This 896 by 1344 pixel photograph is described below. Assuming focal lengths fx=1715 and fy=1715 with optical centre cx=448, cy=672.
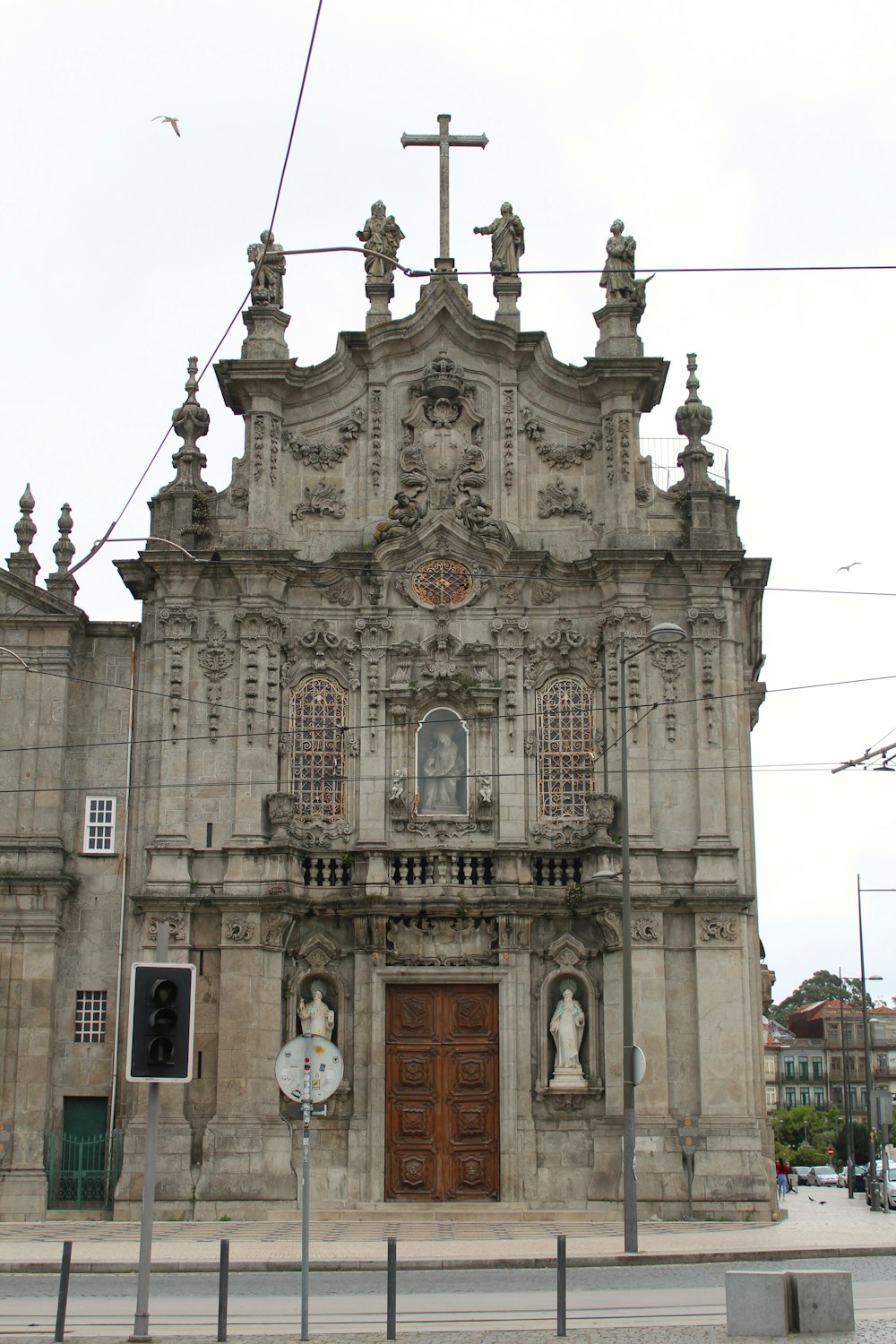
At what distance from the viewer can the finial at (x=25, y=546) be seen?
3397cm

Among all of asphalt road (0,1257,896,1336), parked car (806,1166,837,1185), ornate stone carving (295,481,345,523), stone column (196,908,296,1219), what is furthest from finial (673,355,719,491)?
parked car (806,1166,837,1185)

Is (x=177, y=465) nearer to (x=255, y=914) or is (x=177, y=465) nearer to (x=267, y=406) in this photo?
(x=267, y=406)

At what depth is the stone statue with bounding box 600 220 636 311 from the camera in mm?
35000

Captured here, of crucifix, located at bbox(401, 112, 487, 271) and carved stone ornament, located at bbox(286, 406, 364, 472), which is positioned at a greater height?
crucifix, located at bbox(401, 112, 487, 271)

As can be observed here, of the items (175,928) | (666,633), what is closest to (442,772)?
(175,928)

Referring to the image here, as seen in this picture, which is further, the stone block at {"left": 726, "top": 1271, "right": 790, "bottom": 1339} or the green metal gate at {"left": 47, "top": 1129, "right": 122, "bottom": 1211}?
the green metal gate at {"left": 47, "top": 1129, "right": 122, "bottom": 1211}

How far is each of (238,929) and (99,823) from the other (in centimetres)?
370

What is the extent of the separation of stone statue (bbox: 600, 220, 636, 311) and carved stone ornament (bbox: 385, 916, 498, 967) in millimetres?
13049

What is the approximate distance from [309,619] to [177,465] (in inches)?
162

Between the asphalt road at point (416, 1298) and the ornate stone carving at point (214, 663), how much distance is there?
12845mm

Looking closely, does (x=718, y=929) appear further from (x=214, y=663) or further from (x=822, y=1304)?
(x=822, y=1304)

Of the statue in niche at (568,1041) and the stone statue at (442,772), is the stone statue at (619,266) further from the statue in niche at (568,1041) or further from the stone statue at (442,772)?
the statue in niche at (568,1041)

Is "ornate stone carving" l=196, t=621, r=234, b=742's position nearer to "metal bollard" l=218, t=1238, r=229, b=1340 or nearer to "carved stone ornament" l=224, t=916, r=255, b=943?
"carved stone ornament" l=224, t=916, r=255, b=943

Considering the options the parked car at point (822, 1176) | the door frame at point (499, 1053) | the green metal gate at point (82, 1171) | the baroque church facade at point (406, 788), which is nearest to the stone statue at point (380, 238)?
the baroque church facade at point (406, 788)
